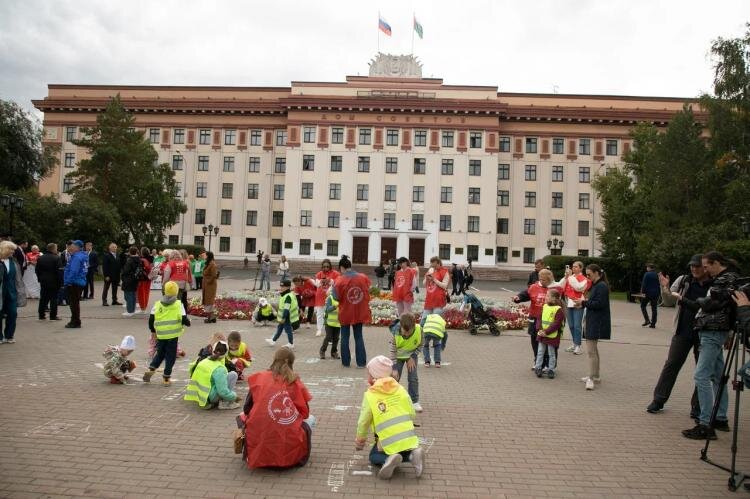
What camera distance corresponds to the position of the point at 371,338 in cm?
1352

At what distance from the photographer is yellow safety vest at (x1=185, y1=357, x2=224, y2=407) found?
22.4 ft

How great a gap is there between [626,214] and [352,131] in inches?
1113

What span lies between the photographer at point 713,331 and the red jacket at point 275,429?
4582 millimetres

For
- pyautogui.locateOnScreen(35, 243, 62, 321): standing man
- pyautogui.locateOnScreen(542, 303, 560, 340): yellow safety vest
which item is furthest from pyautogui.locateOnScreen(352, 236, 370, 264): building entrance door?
pyautogui.locateOnScreen(542, 303, 560, 340): yellow safety vest

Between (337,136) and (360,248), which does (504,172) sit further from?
(337,136)

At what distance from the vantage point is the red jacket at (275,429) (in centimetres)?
486

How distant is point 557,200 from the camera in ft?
189

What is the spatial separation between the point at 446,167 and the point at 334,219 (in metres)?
12.9

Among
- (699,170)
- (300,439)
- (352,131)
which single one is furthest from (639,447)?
(352,131)

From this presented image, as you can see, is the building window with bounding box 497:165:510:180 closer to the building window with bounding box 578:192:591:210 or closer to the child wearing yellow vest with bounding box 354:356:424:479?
the building window with bounding box 578:192:591:210

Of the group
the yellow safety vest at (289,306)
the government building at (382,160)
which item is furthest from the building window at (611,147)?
the yellow safety vest at (289,306)

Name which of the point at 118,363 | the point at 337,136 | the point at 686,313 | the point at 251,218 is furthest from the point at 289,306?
the point at 251,218

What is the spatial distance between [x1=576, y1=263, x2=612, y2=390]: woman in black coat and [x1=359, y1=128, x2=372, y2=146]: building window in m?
48.6

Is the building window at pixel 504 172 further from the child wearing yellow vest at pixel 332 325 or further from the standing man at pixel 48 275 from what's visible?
the child wearing yellow vest at pixel 332 325
